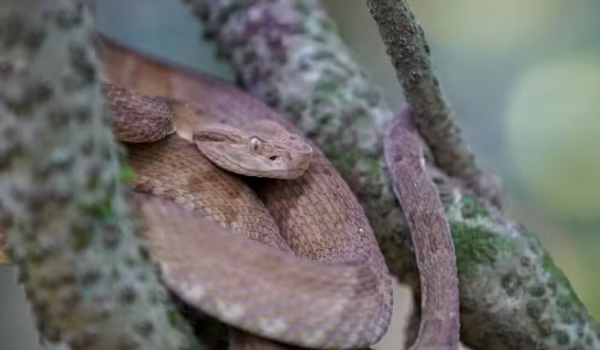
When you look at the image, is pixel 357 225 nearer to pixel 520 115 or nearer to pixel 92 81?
pixel 92 81

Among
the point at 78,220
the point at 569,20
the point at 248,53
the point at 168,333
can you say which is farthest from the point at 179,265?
the point at 569,20

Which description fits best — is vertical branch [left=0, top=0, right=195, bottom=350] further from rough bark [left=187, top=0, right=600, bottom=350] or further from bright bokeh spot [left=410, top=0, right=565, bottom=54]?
bright bokeh spot [left=410, top=0, right=565, bottom=54]

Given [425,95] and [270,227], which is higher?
[425,95]

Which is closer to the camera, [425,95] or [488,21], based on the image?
[425,95]

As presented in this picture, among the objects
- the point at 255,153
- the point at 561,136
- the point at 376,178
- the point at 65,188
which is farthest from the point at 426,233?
the point at 561,136

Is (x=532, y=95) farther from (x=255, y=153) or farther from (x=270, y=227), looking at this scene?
(x=270, y=227)

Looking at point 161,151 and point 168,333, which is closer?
point 168,333
